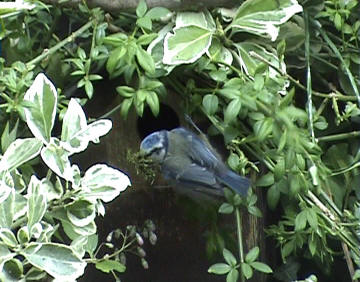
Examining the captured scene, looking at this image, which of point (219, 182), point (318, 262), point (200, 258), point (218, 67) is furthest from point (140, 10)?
point (318, 262)

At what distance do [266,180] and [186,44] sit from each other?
25 centimetres

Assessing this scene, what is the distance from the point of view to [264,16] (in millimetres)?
1420

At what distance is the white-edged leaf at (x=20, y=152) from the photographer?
122 cm

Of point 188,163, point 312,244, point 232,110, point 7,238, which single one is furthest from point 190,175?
point 7,238

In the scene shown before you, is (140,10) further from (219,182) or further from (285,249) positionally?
(285,249)

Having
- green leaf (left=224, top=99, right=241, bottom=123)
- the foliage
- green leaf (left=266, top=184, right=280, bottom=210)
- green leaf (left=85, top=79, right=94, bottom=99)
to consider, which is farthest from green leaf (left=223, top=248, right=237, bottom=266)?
green leaf (left=85, top=79, right=94, bottom=99)

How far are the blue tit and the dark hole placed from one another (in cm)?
18

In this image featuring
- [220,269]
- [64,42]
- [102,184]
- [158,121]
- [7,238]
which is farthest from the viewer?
[158,121]

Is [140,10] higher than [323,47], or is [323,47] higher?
[140,10]

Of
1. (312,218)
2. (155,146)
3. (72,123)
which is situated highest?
(72,123)

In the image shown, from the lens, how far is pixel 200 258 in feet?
5.01

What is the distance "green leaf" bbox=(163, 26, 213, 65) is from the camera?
1.36m

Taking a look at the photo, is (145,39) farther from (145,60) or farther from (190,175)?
(190,175)

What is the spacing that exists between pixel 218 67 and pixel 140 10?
156mm
